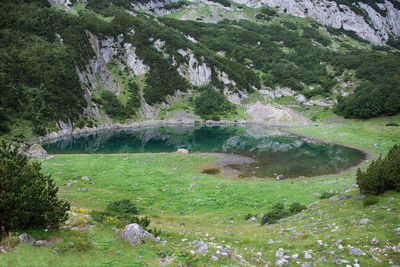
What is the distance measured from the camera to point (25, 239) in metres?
8.23

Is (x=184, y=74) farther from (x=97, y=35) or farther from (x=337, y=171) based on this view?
(x=337, y=171)

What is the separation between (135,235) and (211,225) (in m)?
7.10

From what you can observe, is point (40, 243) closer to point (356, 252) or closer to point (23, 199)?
point (23, 199)

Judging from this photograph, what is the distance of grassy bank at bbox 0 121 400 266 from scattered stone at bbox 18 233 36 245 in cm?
38

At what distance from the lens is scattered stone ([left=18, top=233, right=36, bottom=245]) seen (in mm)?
8109

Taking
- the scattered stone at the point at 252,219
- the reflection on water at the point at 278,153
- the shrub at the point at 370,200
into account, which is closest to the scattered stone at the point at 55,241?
the scattered stone at the point at 252,219

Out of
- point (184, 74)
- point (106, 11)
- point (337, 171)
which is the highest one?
point (106, 11)

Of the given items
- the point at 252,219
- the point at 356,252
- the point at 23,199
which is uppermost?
the point at 23,199

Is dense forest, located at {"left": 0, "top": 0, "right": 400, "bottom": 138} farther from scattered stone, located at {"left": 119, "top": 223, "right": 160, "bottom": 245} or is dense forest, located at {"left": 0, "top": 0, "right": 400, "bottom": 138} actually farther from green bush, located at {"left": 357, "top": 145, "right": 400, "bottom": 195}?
green bush, located at {"left": 357, "top": 145, "right": 400, "bottom": 195}

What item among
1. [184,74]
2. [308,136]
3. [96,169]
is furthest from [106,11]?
[96,169]

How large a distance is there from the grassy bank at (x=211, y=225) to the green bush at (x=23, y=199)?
2.15 feet

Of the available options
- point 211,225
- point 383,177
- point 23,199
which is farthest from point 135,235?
point 383,177

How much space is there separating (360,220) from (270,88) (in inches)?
6260

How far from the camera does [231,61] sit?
172m
